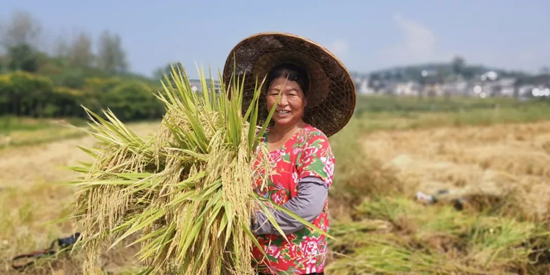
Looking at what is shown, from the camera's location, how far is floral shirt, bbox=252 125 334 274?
6.49 ft

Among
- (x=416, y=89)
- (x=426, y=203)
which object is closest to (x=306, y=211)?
(x=426, y=203)

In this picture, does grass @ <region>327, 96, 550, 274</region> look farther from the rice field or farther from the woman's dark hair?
the woman's dark hair

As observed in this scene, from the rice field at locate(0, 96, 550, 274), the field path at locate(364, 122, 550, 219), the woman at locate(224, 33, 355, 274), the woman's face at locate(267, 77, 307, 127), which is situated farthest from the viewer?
the field path at locate(364, 122, 550, 219)

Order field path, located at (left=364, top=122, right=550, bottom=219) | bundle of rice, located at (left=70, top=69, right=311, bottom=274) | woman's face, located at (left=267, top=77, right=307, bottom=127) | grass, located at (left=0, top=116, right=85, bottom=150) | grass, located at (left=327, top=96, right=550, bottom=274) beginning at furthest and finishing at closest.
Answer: grass, located at (left=0, top=116, right=85, bottom=150) < field path, located at (left=364, top=122, right=550, bottom=219) < grass, located at (left=327, top=96, right=550, bottom=274) < woman's face, located at (left=267, top=77, right=307, bottom=127) < bundle of rice, located at (left=70, top=69, right=311, bottom=274)

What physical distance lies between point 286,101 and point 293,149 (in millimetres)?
208

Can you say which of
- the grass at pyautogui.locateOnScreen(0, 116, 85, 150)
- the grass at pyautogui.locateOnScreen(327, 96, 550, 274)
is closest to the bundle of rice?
the grass at pyautogui.locateOnScreen(327, 96, 550, 274)

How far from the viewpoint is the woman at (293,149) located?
189 centimetres

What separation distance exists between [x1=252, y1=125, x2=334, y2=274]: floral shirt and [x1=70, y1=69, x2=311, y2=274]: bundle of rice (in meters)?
0.12

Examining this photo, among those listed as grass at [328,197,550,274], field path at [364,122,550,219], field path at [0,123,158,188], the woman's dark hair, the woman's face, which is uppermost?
the woman's dark hair

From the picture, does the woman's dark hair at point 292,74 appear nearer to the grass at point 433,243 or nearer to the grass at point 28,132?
the grass at point 433,243

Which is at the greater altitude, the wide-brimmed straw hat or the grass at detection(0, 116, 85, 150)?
the wide-brimmed straw hat

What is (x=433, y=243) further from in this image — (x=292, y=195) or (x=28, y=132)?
(x=28, y=132)

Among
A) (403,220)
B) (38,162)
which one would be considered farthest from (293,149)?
(38,162)

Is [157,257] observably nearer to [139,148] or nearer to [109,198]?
[109,198]
